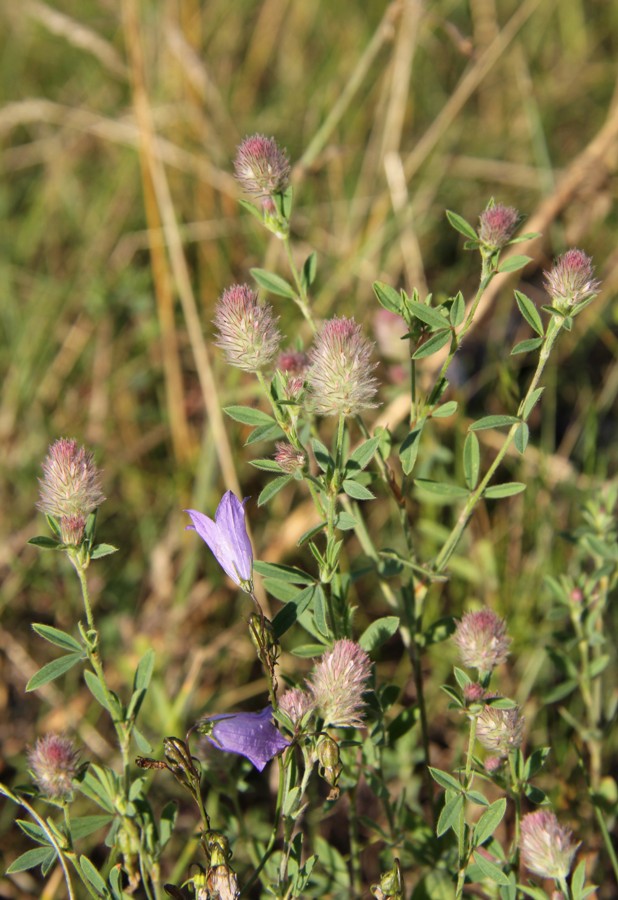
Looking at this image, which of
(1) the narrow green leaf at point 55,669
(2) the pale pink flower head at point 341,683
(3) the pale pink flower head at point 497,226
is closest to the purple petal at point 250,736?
(2) the pale pink flower head at point 341,683

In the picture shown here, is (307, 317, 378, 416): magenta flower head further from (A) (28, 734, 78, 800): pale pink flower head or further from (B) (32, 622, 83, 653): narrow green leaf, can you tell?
(A) (28, 734, 78, 800): pale pink flower head

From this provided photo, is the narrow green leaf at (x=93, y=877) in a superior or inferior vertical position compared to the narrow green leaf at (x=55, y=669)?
inferior

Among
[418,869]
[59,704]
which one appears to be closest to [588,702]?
[418,869]

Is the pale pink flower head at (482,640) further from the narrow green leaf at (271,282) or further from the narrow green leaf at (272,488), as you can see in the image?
the narrow green leaf at (271,282)

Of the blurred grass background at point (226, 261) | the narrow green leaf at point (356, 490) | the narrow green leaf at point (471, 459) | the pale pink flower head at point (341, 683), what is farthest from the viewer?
the blurred grass background at point (226, 261)

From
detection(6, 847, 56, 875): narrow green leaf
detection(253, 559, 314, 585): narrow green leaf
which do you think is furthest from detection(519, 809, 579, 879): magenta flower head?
detection(6, 847, 56, 875): narrow green leaf

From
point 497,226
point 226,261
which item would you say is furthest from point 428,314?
point 226,261

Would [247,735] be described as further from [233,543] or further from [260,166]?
[260,166]
